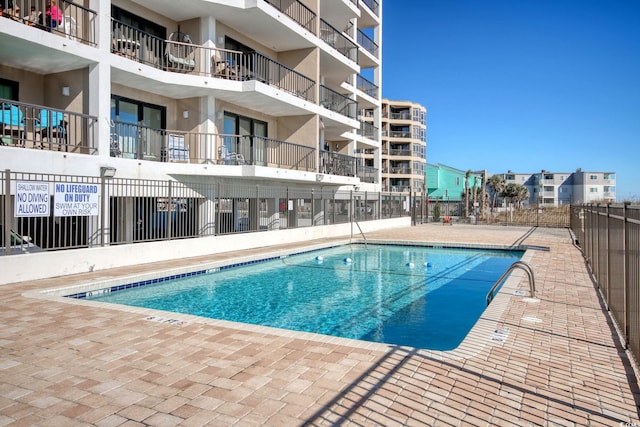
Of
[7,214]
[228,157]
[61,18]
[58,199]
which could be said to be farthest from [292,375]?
[228,157]

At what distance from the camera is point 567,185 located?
91062mm

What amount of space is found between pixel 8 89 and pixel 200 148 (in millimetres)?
6047

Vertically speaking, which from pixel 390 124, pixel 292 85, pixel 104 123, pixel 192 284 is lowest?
pixel 192 284

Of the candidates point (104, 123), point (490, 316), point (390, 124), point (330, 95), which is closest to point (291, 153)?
point (330, 95)

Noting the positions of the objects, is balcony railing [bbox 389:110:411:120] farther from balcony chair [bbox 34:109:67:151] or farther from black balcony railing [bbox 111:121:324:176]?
balcony chair [bbox 34:109:67:151]

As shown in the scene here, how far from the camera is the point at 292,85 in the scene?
2083 cm

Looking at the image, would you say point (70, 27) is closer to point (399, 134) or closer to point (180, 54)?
point (180, 54)

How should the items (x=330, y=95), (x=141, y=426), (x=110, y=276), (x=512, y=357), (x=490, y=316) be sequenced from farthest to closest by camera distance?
1. (x=330, y=95)
2. (x=110, y=276)
3. (x=490, y=316)
4. (x=512, y=357)
5. (x=141, y=426)

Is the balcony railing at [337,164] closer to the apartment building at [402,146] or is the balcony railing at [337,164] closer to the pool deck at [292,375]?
the pool deck at [292,375]

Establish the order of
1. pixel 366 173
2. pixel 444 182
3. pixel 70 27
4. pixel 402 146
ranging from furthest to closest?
pixel 444 182 → pixel 402 146 → pixel 366 173 → pixel 70 27

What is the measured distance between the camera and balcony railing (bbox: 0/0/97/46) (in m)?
11.4

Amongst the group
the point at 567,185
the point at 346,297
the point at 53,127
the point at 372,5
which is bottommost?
the point at 346,297

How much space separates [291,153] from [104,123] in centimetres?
954

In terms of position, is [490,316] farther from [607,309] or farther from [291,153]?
[291,153]
